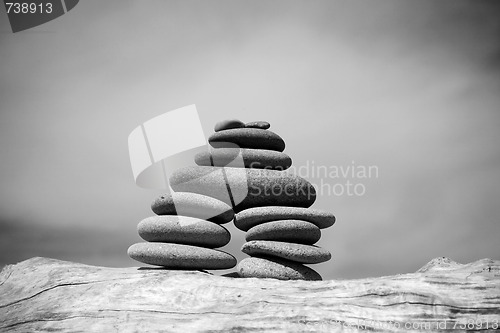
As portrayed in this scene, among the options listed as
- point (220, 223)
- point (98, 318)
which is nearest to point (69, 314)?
point (98, 318)

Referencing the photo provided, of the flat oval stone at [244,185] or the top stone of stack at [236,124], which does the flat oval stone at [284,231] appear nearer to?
the flat oval stone at [244,185]

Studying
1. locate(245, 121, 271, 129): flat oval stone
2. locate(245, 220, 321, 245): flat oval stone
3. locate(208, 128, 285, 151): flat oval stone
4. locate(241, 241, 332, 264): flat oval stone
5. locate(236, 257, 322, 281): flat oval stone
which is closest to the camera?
locate(236, 257, 322, 281): flat oval stone

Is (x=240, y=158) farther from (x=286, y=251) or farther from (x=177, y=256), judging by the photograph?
(x=177, y=256)

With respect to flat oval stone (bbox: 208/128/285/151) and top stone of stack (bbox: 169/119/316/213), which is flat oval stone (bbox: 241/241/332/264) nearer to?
top stone of stack (bbox: 169/119/316/213)

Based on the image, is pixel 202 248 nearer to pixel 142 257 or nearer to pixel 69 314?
pixel 142 257

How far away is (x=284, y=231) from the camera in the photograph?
23.2ft

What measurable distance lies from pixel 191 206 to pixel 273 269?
5.50 ft

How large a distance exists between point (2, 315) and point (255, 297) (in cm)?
367

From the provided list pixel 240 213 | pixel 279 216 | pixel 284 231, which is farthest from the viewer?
pixel 240 213

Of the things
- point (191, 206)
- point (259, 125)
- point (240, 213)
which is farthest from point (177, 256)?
point (259, 125)

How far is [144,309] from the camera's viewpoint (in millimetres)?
5391

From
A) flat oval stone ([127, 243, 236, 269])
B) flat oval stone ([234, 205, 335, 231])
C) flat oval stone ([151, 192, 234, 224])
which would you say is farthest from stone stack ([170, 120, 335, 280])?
flat oval stone ([127, 243, 236, 269])

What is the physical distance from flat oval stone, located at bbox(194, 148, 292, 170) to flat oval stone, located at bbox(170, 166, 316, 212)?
0.16m

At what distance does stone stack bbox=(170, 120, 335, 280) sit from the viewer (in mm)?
7000
